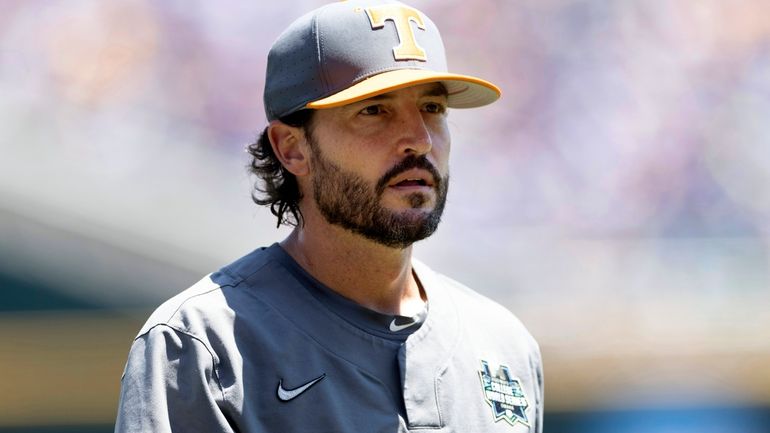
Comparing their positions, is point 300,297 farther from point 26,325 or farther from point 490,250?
point 490,250

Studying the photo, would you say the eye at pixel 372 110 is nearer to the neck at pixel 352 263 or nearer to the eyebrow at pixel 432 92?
the eyebrow at pixel 432 92

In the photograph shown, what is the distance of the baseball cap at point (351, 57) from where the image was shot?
6.26 ft

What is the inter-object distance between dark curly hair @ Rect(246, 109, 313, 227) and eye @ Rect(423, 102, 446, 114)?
212 mm

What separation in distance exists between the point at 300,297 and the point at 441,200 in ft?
1.02

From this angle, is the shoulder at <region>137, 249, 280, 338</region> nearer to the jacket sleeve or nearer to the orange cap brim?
the jacket sleeve

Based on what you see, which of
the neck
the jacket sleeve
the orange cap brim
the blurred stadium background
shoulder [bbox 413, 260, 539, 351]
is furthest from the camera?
the blurred stadium background

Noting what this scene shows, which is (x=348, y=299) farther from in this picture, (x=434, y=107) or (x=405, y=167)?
(x=434, y=107)

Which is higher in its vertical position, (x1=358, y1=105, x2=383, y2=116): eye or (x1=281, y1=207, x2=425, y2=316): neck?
(x1=358, y1=105, x2=383, y2=116): eye

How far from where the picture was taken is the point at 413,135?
1942 mm

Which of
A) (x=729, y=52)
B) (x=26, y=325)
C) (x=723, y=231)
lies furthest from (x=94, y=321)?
(x=729, y=52)

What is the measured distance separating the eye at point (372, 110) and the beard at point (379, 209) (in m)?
0.10

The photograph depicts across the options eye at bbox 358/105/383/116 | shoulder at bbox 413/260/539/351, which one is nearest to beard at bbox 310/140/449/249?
eye at bbox 358/105/383/116

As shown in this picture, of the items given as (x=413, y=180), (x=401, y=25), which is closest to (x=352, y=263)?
(x=413, y=180)

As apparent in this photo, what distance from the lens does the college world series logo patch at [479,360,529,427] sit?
198 centimetres
